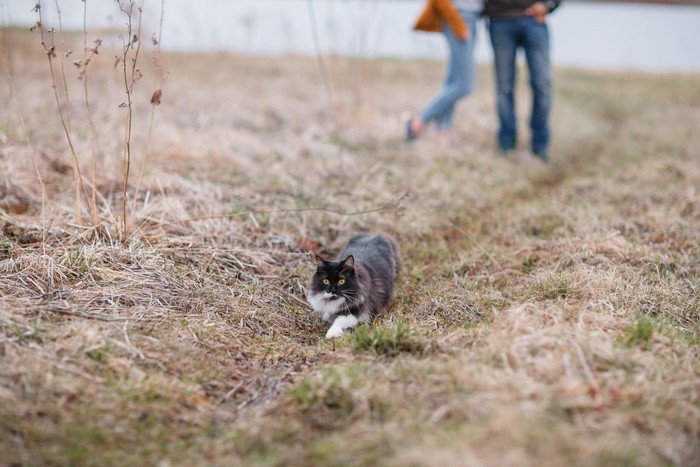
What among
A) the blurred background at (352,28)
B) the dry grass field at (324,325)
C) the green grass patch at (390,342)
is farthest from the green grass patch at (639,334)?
the blurred background at (352,28)

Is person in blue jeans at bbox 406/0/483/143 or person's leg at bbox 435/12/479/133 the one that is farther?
person's leg at bbox 435/12/479/133

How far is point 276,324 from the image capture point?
3.04 m

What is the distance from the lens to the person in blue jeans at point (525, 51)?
6.11 m

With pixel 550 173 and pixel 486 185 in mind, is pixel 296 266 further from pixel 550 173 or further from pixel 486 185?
pixel 550 173

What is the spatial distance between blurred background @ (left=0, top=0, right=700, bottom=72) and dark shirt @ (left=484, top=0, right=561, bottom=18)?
1043 millimetres

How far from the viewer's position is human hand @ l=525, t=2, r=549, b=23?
19.7 ft

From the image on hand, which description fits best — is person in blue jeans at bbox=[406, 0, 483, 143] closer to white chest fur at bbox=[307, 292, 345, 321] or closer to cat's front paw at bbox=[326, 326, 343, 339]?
white chest fur at bbox=[307, 292, 345, 321]

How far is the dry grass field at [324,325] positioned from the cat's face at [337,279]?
25cm

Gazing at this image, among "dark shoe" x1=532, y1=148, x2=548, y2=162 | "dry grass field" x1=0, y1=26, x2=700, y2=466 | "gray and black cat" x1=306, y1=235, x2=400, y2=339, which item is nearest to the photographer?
"dry grass field" x1=0, y1=26, x2=700, y2=466

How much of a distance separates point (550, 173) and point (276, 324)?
4179 millimetres

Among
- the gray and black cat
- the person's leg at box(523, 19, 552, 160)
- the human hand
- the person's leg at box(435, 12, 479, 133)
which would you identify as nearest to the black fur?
the gray and black cat

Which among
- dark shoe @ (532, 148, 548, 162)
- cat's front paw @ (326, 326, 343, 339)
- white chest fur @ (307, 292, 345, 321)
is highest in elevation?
dark shoe @ (532, 148, 548, 162)

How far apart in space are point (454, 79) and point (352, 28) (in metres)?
1.41

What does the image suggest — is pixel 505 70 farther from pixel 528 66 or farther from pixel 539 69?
pixel 539 69
